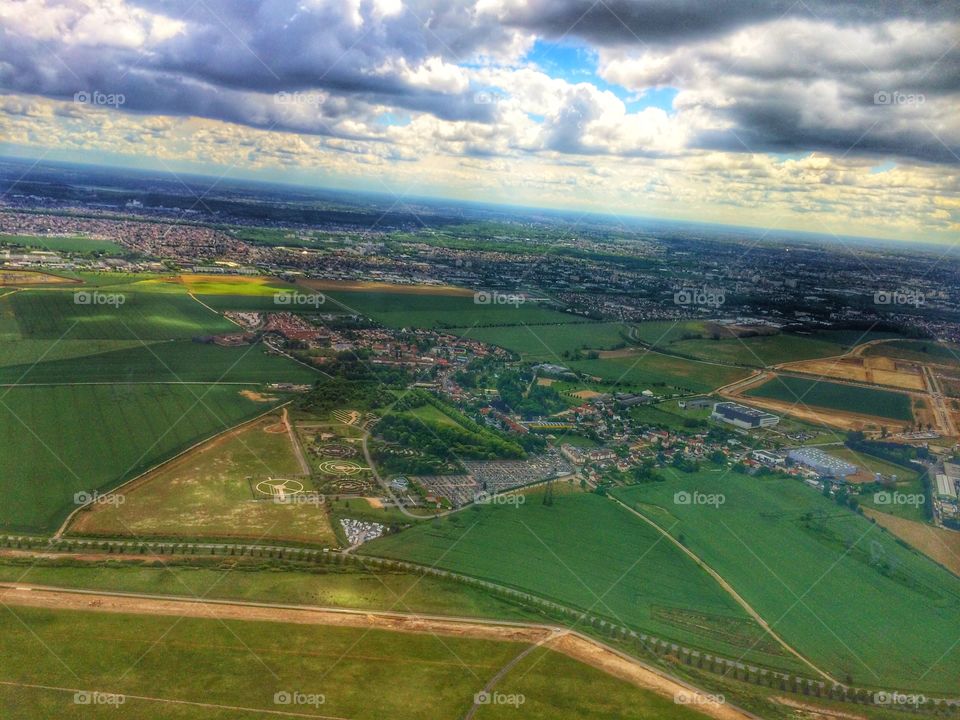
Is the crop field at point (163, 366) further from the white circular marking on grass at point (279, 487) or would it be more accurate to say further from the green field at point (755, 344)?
the green field at point (755, 344)

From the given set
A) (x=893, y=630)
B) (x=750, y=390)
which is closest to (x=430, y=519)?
(x=893, y=630)

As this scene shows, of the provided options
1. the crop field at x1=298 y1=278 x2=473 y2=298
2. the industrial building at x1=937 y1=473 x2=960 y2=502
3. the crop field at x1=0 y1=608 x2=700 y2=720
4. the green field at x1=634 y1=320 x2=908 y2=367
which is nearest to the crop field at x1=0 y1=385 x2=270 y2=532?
the crop field at x1=0 y1=608 x2=700 y2=720

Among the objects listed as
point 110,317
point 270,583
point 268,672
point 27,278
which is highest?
point 27,278

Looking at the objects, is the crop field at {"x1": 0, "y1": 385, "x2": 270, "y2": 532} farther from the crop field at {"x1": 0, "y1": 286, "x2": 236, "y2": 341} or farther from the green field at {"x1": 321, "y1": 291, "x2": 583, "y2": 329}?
the green field at {"x1": 321, "y1": 291, "x2": 583, "y2": 329}

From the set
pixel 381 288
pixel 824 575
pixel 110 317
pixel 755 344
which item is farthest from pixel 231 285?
pixel 824 575

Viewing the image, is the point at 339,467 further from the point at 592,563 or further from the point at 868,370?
the point at 868,370

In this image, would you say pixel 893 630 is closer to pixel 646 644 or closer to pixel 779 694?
pixel 779 694

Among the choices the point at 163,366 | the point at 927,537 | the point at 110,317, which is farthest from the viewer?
the point at 110,317
